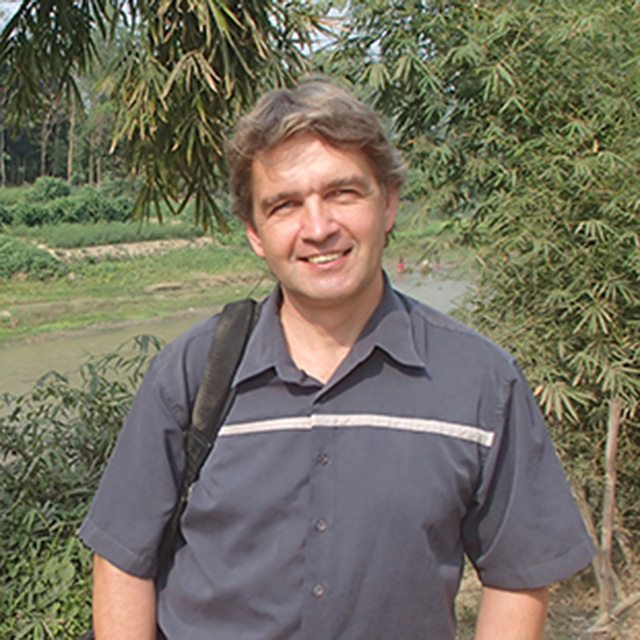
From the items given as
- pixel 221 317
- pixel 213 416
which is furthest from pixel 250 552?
pixel 221 317

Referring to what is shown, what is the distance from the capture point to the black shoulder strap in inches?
44.1

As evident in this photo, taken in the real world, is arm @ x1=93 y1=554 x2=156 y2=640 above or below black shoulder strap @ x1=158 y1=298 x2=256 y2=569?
below

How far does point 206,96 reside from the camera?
3162mm

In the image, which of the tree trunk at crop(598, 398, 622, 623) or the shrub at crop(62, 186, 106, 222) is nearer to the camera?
the tree trunk at crop(598, 398, 622, 623)

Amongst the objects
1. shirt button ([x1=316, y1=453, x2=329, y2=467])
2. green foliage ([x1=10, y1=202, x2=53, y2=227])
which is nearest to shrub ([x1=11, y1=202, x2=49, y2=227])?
green foliage ([x1=10, y1=202, x2=53, y2=227])

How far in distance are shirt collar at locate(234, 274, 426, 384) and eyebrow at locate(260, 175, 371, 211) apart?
0.54 feet

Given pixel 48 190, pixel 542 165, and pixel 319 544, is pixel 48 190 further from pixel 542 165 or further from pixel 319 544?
pixel 319 544

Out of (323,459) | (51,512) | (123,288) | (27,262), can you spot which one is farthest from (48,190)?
(323,459)

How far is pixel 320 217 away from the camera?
3.62 feet

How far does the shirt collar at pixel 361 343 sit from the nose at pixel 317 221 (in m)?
0.16

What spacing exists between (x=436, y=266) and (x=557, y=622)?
1637 millimetres

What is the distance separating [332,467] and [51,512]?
180cm

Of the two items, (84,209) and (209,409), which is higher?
(209,409)

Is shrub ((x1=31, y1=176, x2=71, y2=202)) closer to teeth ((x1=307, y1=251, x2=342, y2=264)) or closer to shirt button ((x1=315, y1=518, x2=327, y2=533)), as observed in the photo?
teeth ((x1=307, y1=251, x2=342, y2=264))
